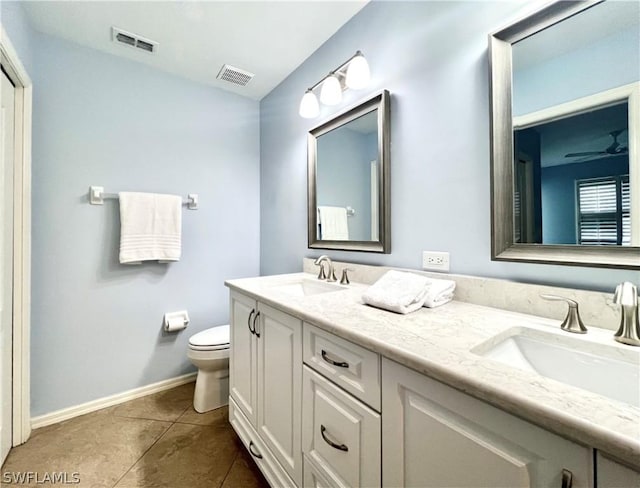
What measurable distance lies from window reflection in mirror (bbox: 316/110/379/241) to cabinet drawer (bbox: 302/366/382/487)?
2.74 ft

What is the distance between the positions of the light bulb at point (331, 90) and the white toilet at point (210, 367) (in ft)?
5.40

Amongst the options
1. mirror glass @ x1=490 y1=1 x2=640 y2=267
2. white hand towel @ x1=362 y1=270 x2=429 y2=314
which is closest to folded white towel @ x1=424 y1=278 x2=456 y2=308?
white hand towel @ x1=362 y1=270 x2=429 y2=314

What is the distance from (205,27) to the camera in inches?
65.6

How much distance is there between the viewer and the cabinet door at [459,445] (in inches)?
17.3

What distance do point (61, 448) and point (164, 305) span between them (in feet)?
2.93

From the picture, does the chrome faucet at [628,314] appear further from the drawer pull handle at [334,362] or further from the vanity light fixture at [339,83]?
the vanity light fixture at [339,83]

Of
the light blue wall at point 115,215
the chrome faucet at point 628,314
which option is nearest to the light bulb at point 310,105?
the light blue wall at point 115,215

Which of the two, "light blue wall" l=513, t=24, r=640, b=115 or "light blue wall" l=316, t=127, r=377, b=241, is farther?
"light blue wall" l=316, t=127, r=377, b=241

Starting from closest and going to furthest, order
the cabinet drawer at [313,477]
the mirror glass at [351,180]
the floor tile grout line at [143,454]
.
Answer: the cabinet drawer at [313,477] → the floor tile grout line at [143,454] → the mirror glass at [351,180]

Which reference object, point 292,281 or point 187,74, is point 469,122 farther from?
point 187,74

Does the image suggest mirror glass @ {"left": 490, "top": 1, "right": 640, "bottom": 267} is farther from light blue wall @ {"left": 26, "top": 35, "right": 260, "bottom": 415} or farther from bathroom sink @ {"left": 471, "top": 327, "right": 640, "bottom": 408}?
light blue wall @ {"left": 26, "top": 35, "right": 260, "bottom": 415}

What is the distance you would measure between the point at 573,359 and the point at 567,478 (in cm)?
41

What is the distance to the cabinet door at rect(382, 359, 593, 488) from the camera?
0.44m

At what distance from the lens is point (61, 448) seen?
149cm
